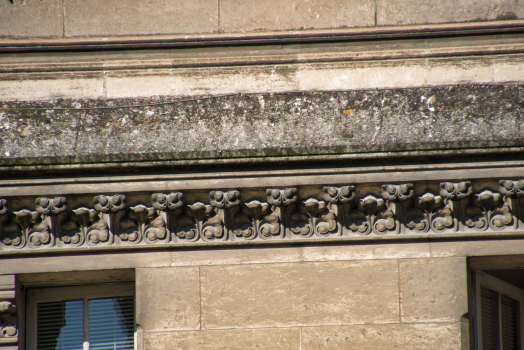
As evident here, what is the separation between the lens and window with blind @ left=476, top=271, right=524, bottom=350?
5793 millimetres

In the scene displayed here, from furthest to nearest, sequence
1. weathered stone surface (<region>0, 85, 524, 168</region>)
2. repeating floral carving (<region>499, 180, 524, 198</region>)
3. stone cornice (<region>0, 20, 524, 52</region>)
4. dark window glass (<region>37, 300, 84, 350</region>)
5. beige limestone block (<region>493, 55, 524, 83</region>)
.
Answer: stone cornice (<region>0, 20, 524, 52</region>), beige limestone block (<region>493, 55, 524, 83</region>), dark window glass (<region>37, 300, 84, 350</region>), weathered stone surface (<region>0, 85, 524, 168</region>), repeating floral carving (<region>499, 180, 524, 198</region>)

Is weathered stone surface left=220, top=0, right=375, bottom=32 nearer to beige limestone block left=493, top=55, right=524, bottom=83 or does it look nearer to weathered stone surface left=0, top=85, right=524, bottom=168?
weathered stone surface left=0, top=85, right=524, bottom=168

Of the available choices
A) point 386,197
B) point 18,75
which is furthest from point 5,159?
point 386,197

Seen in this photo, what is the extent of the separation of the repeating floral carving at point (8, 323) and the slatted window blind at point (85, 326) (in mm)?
307

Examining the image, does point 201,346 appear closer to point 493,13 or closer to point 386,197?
point 386,197

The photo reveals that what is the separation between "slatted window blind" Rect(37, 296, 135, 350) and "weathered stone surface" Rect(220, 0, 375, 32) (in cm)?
263

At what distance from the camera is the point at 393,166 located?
17.2ft

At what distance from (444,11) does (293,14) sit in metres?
1.32

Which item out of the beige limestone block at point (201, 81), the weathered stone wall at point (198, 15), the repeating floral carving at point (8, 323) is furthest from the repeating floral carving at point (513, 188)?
the repeating floral carving at point (8, 323)

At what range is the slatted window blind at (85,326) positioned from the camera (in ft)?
18.6

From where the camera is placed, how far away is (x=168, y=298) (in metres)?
5.32

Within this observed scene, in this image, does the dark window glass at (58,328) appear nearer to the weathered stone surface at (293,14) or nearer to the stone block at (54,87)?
the stone block at (54,87)

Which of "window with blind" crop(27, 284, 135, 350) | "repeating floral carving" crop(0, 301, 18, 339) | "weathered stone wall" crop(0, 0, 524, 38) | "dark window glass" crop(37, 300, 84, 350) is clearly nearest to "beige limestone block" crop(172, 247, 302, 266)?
"window with blind" crop(27, 284, 135, 350)

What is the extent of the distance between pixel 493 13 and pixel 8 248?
14.6 feet
